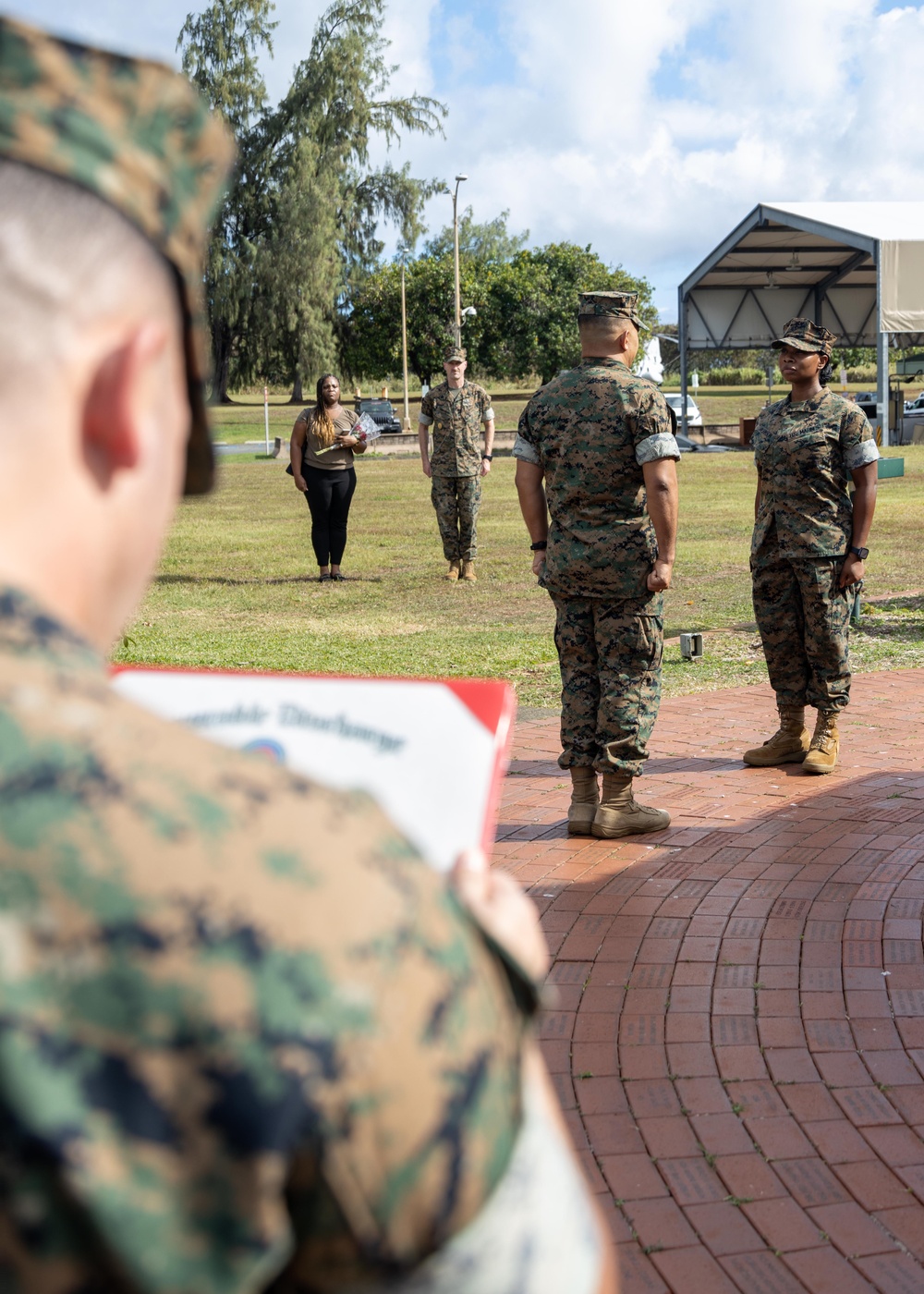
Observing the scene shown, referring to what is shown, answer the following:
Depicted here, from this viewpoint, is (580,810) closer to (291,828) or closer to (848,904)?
(848,904)

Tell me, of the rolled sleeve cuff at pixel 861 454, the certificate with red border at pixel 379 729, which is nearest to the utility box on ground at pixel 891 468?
the rolled sleeve cuff at pixel 861 454

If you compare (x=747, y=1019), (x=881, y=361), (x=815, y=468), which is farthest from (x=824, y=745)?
(x=881, y=361)

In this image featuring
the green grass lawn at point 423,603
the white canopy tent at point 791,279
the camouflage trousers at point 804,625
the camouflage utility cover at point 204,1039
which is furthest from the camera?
the white canopy tent at point 791,279

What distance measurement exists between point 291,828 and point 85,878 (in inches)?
4.3

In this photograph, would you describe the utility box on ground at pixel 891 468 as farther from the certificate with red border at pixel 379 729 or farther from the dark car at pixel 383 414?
the dark car at pixel 383 414

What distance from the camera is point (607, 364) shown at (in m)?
5.09

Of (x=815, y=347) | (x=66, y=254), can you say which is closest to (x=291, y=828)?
(x=66, y=254)

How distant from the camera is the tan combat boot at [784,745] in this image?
6.13 meters

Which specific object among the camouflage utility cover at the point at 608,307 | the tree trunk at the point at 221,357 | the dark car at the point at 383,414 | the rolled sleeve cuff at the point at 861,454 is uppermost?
the tree trunk at the point at 221,357

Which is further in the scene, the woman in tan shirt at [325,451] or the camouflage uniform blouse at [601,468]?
the woman in tan shirt at [325,451]

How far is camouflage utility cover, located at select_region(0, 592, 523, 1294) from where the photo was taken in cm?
61

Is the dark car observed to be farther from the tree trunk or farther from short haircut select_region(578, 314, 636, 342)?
short haircut select_region(578, 314, 636, 342)

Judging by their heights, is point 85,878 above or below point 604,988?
above

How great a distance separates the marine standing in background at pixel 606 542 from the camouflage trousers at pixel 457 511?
6.02 meters
